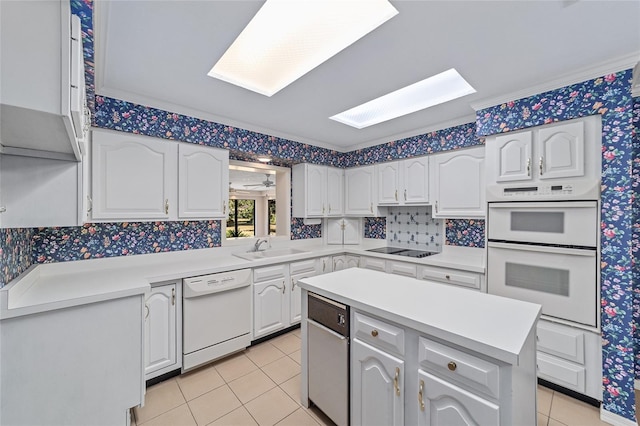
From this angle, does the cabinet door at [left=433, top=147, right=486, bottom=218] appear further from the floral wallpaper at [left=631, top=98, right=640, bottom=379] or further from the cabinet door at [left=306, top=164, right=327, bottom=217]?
the cabinet door at [left=306, top=164, right=327, bottom=217]

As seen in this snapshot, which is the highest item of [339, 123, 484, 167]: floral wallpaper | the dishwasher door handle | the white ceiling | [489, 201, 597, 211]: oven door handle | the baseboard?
the white ceiling

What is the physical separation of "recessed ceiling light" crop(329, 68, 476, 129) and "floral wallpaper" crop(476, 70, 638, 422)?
85cm

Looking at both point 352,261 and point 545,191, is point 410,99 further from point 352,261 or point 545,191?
point 352,261

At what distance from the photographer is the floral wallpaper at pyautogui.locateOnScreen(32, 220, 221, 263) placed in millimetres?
2045

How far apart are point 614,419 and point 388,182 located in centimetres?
270

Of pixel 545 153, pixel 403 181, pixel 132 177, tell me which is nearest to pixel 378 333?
pixel 545 153

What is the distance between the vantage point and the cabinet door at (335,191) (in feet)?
12.5

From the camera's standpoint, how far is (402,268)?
3.02 metres

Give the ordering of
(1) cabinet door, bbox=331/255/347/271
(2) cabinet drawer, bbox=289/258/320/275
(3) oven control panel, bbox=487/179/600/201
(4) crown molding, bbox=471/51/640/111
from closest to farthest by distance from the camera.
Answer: (4) crown molding, bbox=471/51/640/111
(3) oven control panel, bbox=487/179/600/201
(2) cabinet drawer, bbox=289/258/320/275
(1) cabinet door, bbox=331/255/347/271

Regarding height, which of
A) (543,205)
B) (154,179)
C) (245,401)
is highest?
(154,179)

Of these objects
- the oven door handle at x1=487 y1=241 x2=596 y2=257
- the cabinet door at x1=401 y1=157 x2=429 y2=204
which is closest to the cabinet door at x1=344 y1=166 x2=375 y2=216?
the cabinet door at x1=401 y1=157 x2=429 y2=204

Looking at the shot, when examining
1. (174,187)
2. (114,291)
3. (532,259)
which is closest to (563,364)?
(532,259)

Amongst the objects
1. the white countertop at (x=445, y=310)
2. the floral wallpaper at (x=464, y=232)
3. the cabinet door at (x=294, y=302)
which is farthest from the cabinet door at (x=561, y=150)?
the cabinet door at (x=294, y=302)

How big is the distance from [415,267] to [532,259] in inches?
41.6
